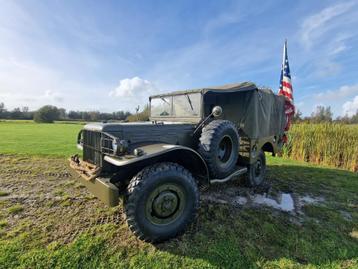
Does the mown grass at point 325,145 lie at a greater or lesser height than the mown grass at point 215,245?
greater

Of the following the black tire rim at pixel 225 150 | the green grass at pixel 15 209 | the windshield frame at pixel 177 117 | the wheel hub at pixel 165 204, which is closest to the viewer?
the wheel hub at pixel 165 204

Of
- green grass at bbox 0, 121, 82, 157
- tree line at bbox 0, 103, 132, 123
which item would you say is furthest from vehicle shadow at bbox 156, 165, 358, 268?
tree line at bbox 0, 103, 132, 123

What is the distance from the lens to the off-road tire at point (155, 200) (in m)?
2.79

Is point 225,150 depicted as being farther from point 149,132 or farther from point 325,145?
point 325,145

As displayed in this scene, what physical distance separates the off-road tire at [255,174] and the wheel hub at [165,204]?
8.71 feet

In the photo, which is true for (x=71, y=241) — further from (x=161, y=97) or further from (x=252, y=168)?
(x=252, y=168)

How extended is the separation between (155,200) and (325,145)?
8.97 m

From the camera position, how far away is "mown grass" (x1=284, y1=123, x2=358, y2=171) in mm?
8656

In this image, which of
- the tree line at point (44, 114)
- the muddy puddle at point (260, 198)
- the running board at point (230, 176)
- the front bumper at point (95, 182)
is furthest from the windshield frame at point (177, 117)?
the tree line at point (44, 114)

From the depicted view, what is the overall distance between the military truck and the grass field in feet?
1.19

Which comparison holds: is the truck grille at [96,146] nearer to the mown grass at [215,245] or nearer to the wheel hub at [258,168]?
the mown grass at [215,245]

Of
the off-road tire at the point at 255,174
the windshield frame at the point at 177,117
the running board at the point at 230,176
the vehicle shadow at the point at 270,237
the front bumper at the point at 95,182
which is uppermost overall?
the windshield frame at the point at 177,117

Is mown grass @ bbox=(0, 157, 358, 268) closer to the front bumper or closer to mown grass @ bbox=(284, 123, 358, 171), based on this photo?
the front bumper

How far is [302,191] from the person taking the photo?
543 cm
